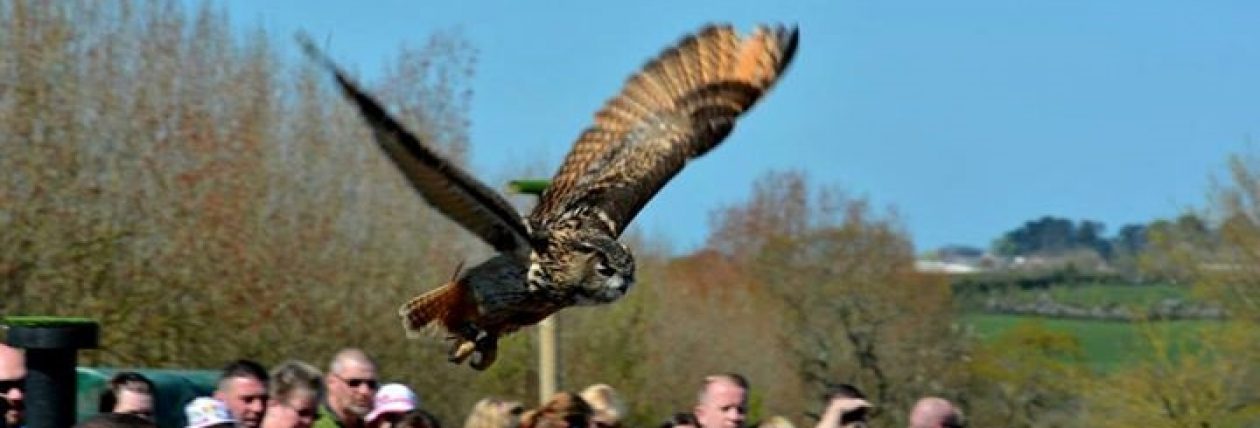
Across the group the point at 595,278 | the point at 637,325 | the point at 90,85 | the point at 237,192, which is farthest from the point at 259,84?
the point at 595,278

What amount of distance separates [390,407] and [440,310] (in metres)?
1.08

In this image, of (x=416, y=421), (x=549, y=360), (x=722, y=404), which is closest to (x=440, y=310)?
(x=416, y=421)

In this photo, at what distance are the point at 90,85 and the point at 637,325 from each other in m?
13.0

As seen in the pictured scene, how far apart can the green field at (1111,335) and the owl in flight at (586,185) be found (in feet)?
78.8

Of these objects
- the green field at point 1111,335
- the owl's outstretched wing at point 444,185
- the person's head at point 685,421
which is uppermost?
the green field at point 1111,335

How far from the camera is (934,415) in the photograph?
9742 mm

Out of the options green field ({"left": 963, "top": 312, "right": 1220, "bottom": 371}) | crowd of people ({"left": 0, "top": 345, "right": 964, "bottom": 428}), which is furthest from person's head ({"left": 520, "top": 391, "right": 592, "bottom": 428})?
green field ({"left": 963, "top": 312, "right": 1220, "bottom": 371})

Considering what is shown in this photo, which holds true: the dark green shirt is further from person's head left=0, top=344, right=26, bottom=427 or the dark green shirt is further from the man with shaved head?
person's head left=0, top=344, right=26, bottom=427

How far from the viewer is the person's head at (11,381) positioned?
7711 mm

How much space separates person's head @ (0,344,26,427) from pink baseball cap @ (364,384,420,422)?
5.23 feet

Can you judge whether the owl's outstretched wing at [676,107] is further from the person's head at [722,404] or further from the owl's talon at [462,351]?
the owl's talon at [462,351]

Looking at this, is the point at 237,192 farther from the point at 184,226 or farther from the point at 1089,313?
the point at 1089,313

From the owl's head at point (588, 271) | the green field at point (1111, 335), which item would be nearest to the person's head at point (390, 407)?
the owl's head at point (588, 271)

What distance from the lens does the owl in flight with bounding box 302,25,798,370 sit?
25.8 feet
